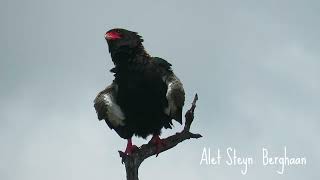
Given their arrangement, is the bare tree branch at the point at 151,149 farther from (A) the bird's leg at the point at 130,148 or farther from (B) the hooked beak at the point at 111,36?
(B) the hooked beak at the point at 111,36

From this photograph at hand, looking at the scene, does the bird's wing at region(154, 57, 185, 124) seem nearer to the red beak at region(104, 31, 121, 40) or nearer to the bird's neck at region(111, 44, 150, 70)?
the bird's neck at region(111, 44, 150, 70)

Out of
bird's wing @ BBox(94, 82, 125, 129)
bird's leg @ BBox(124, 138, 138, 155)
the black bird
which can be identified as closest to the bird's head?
the black bird

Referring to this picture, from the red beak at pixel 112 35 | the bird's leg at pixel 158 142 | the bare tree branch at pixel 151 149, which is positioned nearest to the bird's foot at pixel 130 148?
the bare tree branch at pixel 151 149

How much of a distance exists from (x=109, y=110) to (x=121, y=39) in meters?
1.71

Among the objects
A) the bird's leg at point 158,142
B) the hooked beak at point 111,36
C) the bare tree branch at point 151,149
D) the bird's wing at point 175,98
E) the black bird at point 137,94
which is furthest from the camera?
the hooked beak at point 111,36

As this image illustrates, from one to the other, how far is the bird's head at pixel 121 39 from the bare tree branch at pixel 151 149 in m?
2.72

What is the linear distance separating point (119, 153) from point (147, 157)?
1.93ft

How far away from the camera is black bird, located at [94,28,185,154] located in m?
15.3

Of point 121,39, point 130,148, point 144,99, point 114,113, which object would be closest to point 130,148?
point 130,148

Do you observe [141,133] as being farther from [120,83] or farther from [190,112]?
[190,112]

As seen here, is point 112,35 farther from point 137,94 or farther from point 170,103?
point 170,103

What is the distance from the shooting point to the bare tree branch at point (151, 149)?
497 inches

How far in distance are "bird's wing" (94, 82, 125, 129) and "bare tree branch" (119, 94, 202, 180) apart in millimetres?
1463

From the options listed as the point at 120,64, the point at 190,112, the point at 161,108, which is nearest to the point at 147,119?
the point at 161,108
